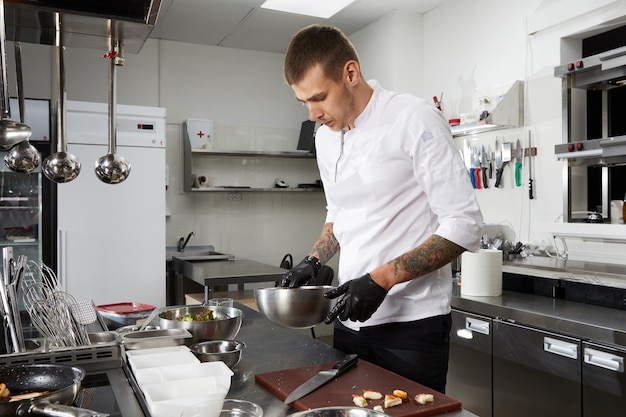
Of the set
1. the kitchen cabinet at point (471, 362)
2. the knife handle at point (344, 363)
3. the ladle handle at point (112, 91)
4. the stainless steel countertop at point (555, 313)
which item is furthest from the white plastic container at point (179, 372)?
the kitchen cabinet at point (471, 362)

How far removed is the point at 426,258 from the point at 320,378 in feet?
1.43

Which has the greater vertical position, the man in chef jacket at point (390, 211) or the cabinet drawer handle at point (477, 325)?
the man in chef jacket at point (390, 211)

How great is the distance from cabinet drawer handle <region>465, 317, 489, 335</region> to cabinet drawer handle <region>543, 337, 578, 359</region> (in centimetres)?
34

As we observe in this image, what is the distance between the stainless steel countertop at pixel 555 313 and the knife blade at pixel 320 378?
1.26 metres

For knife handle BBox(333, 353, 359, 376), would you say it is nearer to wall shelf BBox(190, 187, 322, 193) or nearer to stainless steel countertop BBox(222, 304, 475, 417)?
stainless steel countertop BBox(222, 304, 475, 417)

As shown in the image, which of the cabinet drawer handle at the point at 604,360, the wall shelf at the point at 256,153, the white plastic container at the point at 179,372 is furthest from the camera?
the wall shelf at the point at 256,153

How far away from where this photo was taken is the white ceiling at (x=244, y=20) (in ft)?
14.1

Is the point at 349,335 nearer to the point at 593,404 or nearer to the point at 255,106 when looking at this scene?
the point at 593,404

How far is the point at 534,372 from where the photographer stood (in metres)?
2.40

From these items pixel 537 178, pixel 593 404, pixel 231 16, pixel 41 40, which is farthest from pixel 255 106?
pixel 593 404

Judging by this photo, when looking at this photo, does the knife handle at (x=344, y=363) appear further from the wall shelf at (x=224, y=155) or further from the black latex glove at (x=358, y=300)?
the wall shelf at (x=224, y=155)

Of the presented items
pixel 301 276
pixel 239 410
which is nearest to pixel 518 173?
pixel 301 276

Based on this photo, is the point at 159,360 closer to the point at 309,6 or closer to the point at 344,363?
the point at 344,363

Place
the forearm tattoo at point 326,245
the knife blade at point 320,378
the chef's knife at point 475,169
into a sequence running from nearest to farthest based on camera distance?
the knife blade at point 320,378 → the forearm tattoo at point 326,245 → the chef's knife at point 475,169
